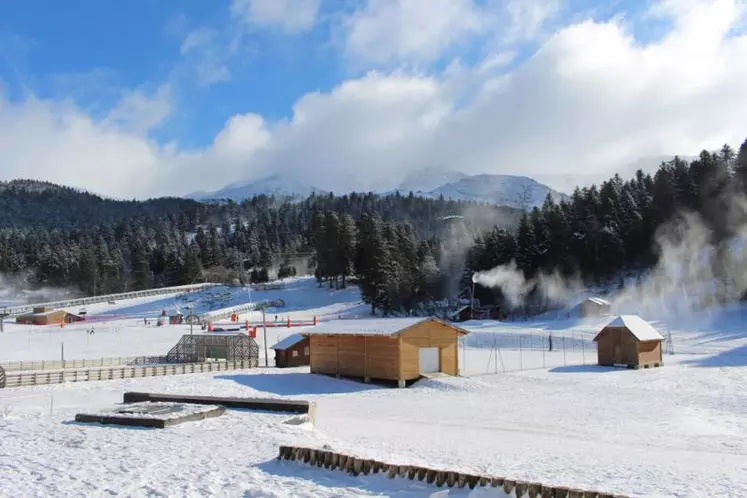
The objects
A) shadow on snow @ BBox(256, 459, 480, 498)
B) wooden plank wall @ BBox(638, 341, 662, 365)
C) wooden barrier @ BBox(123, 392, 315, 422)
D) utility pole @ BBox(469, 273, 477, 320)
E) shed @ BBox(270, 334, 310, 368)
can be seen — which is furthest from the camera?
utility pole @ BBox(469, 273, 477, 320)

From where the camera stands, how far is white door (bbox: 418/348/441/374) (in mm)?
34531

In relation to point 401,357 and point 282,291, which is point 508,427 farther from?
point 282,291

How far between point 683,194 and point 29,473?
3195 inches

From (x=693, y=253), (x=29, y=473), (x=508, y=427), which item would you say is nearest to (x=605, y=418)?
(x=508, y=427)

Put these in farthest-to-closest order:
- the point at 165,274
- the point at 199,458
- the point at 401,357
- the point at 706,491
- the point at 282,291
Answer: the point at 165,274, the point at 282,291, the point at 401,357, the point at 199,458, the point at 706,491

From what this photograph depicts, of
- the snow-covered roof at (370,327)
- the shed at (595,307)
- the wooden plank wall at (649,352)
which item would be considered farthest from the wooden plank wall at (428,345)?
the shed at (595,307)

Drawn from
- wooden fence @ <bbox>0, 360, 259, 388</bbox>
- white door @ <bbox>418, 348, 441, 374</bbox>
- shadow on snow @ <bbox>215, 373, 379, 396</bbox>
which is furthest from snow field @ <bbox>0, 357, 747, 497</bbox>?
white door @ <bbox>418, 348, 441, 374</bbox>

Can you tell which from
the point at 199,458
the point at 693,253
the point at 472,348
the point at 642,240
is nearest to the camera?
the point at 199,458

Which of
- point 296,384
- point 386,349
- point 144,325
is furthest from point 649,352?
point 144,325

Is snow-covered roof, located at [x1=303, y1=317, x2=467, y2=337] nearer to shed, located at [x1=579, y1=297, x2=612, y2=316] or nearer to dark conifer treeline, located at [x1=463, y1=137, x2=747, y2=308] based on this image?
shed, located at [x1=579, y1=297, x2=612, y2=316]

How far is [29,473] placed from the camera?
12.4 metres

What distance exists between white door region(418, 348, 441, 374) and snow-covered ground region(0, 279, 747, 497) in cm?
184

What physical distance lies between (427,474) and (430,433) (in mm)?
A: 9084

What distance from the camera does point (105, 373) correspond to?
33.5 m
